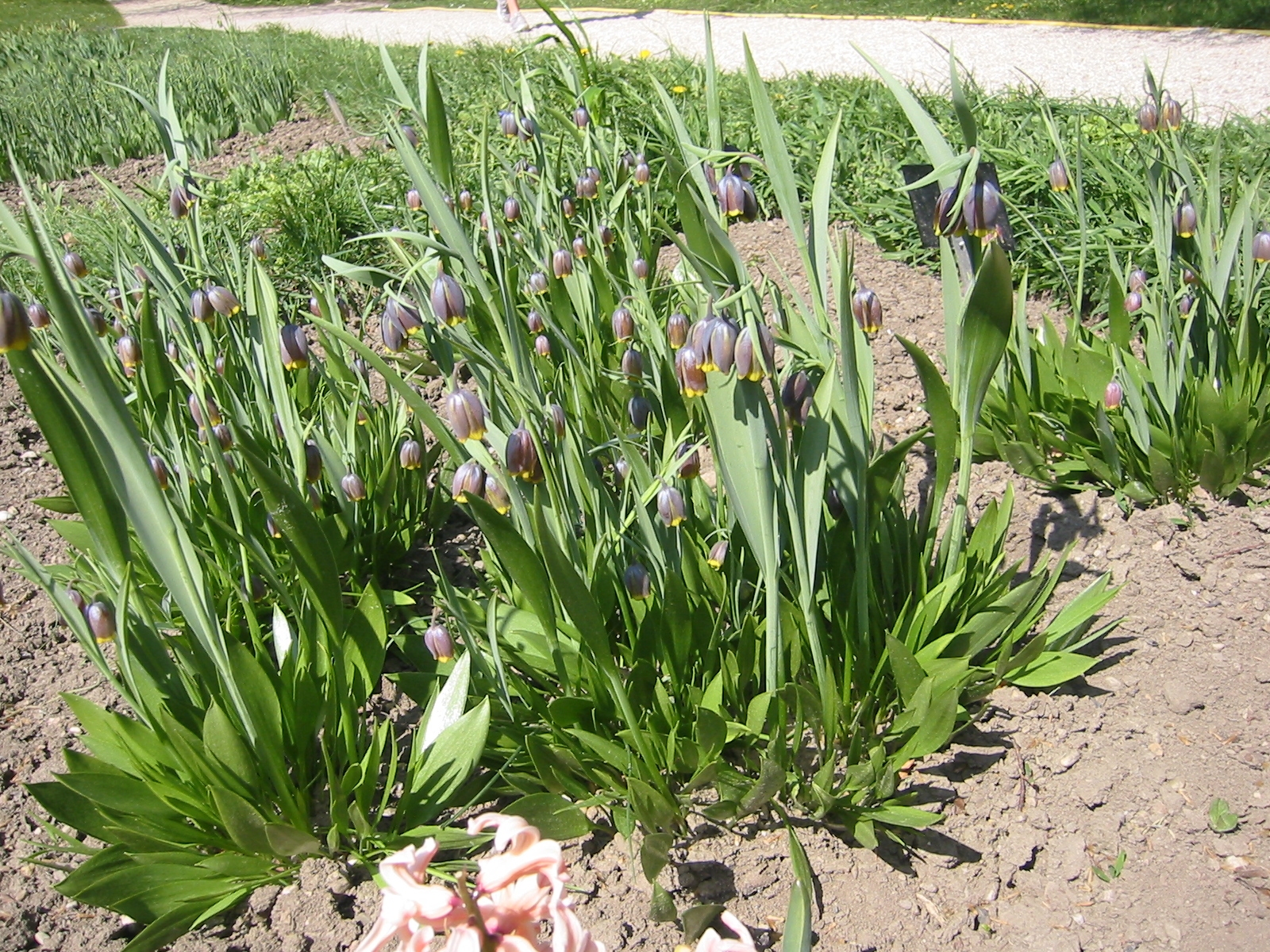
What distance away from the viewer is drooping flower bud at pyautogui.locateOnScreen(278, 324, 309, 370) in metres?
2.01

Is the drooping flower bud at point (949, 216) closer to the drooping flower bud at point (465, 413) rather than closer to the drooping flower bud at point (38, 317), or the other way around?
the drooping flower bud at point (465, 413)

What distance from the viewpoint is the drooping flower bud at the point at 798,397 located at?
1.60 m

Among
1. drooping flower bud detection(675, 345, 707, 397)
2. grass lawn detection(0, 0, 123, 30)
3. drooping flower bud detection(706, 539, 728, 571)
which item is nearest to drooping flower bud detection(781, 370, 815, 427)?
drooping flower bud detection(675, 345, 707, 397)

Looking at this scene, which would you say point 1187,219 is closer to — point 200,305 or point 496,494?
point 496,494

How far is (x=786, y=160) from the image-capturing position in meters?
1.59

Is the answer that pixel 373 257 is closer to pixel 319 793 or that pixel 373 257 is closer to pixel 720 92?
pixel 720 92

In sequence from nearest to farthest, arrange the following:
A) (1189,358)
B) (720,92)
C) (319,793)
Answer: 1. (319,793)
2. (1189,358)
3. (720,92)

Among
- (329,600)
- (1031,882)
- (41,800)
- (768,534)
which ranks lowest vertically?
(1031,882)

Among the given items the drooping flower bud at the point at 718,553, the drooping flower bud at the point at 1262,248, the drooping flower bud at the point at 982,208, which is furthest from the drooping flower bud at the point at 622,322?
the drooping flower bud at the point at 1262,248

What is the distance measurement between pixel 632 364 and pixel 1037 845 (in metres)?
1.14

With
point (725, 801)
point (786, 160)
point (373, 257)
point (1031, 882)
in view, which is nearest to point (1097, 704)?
point (1031, 882)

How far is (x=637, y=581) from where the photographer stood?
178 centimetres

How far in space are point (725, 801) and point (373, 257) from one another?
2.99 m

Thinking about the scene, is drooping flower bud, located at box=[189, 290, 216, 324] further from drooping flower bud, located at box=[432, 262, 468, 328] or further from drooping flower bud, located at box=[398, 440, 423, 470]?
drooping flower bud, located at box=[432, 262, 468, 328]
